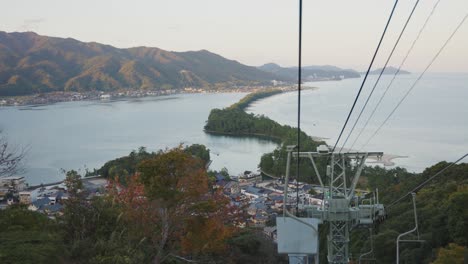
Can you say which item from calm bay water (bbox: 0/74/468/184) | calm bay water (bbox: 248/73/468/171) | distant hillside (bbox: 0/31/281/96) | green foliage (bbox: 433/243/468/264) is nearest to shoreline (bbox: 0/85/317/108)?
distant hillside (bbox: 0/31/281/96)

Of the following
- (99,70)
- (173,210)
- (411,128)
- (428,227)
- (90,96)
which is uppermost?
(99,70)

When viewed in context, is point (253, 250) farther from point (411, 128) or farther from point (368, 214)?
point (411, 128)

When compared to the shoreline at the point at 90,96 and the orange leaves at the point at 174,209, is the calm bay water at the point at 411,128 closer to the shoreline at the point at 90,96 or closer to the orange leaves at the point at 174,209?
the orange leaves at the point at 174,209

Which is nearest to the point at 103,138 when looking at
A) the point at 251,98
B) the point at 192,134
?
the point at 192,134

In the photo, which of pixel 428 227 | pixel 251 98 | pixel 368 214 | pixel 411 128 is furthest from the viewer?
pixel 251 98

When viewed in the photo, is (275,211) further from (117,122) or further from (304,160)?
(117,122)

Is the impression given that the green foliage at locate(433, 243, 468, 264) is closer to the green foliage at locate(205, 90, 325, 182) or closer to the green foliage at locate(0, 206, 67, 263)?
the green foliage at locate(0, 206, 67, 263)

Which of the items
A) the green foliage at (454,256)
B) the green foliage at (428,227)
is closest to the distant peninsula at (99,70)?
the green foliage at (428,227)
